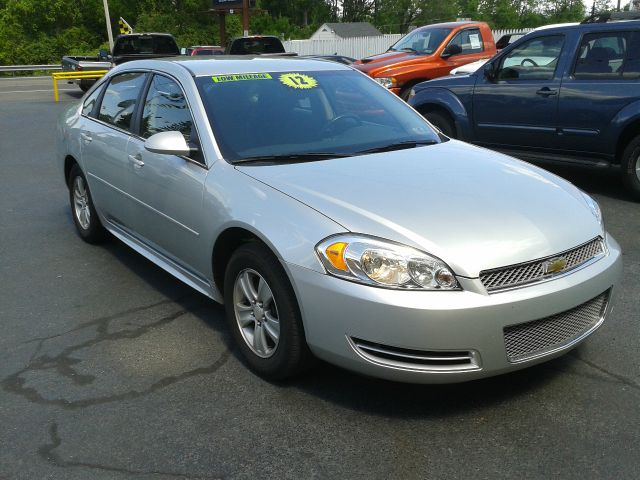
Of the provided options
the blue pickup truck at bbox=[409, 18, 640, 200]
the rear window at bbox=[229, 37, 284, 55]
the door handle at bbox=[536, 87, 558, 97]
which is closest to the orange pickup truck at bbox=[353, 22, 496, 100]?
the rear window at bbox=[229, 37, 284, 55]

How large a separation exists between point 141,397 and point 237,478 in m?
0.90

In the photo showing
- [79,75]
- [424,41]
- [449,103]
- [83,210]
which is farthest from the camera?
[79,75]

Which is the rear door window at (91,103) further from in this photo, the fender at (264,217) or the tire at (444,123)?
the tire at (444,123)

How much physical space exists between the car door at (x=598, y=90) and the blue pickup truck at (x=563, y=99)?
0.01 metres

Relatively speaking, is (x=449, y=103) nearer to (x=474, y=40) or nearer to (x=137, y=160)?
(x=137, y=160)

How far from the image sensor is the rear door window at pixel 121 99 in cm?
513

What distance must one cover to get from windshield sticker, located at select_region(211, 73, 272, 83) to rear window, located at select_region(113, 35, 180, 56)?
1510cm

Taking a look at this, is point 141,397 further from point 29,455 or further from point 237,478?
point 237,478

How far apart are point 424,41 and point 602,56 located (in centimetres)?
687

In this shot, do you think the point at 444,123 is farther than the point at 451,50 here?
No

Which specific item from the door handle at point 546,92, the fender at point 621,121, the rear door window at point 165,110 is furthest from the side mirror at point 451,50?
the rear door window at point 165,110

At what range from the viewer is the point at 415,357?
309cm

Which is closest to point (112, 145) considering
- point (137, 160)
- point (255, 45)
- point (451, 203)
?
point (137, 160)

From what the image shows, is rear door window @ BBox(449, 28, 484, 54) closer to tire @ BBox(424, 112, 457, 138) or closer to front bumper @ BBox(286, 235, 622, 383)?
tire @ BBox(424, 112, 457, 138)
